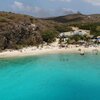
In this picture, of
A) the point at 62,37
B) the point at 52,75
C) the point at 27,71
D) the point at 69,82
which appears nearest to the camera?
the point at 69,82

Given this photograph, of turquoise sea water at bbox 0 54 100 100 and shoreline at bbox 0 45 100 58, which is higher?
shoreline at bbox 0 45 100 58

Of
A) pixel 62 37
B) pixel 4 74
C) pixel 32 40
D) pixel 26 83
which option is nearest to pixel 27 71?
pixel 4 74

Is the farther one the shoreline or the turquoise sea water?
the shoreline

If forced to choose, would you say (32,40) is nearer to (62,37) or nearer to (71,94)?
(62,37)

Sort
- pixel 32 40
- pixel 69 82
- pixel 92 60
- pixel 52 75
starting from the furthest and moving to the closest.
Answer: pixel 32 40 → pixel 92 60 → pixel 52 75 → pixel 69 82

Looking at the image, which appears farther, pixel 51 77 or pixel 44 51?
pixel 44 51

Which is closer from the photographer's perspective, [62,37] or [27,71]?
[27,71]

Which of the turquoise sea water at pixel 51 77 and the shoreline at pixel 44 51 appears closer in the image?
the turquoise sea water at pixel 51 77

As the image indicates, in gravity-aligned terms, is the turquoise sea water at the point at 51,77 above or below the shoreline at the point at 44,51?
below
